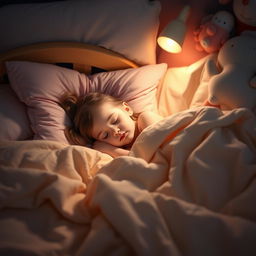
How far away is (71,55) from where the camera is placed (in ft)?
5.31

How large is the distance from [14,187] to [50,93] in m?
0.60

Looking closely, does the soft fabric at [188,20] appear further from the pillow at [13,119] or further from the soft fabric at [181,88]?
the pillow at [13,119]

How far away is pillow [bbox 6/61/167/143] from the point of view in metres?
1.47

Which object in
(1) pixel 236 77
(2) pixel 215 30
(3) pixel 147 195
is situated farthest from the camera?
(2) pixel 215 30

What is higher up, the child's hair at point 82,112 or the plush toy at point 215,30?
the plush toy at point 215,30

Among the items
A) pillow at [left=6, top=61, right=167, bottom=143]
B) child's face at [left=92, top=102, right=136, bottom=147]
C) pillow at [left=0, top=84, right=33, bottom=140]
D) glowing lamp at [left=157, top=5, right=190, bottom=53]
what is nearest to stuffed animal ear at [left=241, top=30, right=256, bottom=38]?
glowing lamp at [left=157, top=5, right=190, bottom=53]

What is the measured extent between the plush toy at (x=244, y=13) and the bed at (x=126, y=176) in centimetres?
19

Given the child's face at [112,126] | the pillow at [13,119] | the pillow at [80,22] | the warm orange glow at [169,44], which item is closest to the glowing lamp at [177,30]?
the warm orange glow at [169,44]

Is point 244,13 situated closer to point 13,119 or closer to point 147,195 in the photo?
point 147,195

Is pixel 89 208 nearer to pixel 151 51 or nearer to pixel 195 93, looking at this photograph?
pixel 195 93

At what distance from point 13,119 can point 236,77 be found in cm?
99

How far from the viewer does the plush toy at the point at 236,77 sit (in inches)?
52.1

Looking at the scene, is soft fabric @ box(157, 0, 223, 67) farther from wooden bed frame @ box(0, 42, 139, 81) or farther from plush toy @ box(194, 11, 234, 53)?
wooden bed frame @ box(0, 42, 139, 81)

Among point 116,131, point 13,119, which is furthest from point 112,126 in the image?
point 13,119
